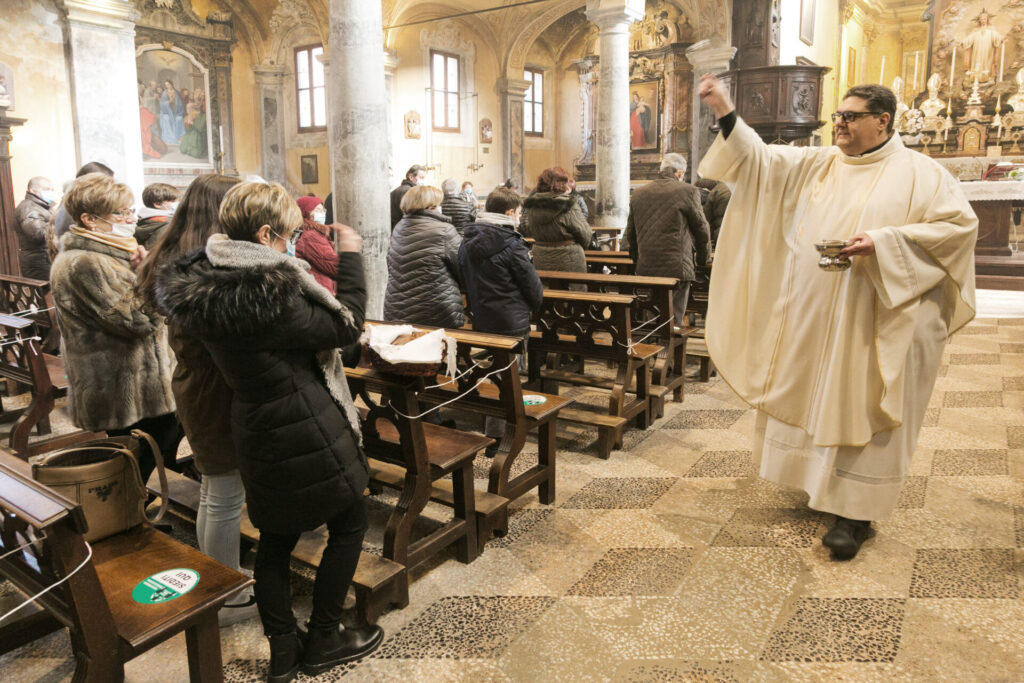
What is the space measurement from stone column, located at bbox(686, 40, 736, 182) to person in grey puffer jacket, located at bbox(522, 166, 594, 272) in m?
8.24

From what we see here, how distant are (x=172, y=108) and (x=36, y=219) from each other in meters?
9.68

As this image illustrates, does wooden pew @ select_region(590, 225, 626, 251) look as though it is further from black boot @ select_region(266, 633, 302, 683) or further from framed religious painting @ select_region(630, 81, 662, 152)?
black boot @ select_region(266, 633, 302, 683)

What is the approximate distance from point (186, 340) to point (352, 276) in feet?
1.70

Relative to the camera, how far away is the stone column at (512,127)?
60.7 ft

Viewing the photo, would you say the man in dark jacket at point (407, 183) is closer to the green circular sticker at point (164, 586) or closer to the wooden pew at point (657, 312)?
the wooden pew at point (657, 312)

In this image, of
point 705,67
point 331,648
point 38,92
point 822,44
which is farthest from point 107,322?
point 822,44

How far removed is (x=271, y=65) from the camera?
16281 mm

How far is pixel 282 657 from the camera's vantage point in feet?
7.36

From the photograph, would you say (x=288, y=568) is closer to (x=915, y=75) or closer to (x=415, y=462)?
(x=415, y=462)

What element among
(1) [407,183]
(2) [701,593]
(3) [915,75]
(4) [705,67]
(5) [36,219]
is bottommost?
(2) [701,593]

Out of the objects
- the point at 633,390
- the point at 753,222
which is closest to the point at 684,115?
the point at 633,390

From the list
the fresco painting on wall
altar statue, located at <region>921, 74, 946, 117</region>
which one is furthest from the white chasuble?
altar statue, located at <region>921, 74, 946, 117</region>

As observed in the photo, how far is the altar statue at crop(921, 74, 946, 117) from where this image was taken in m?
15.4

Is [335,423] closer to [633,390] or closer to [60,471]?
[60,471]
